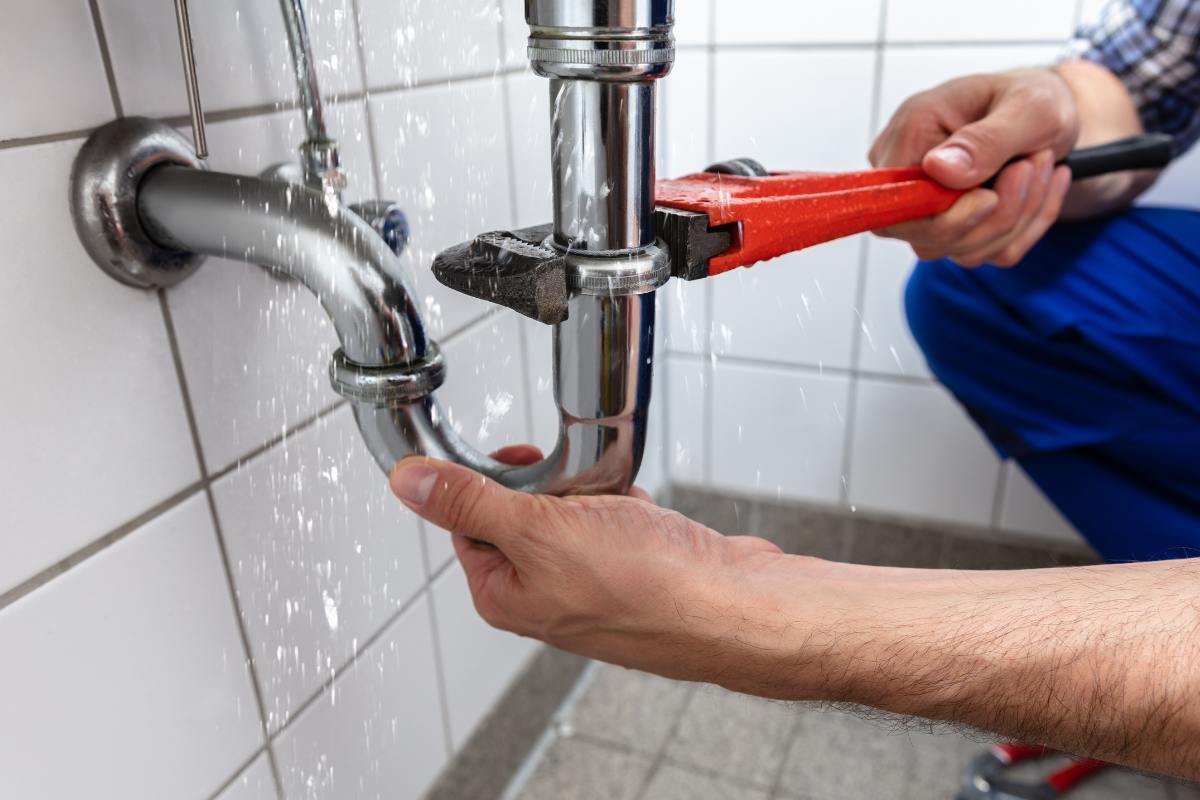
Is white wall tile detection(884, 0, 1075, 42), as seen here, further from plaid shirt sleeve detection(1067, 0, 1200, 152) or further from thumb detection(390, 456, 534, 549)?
thumb detection(390, 456, 534, 549)

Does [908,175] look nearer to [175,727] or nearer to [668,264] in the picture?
[668,264]

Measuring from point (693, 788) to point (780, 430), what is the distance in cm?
39

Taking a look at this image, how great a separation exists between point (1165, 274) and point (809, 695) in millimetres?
514

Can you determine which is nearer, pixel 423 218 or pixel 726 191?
pixel 726 191

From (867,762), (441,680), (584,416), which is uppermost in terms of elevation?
(584,416)

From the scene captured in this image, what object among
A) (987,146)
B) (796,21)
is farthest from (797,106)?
(987,146)

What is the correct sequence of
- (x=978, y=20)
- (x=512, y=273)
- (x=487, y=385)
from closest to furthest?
(x=512, y=273), (x=487, y=385), (x=978, y=20)

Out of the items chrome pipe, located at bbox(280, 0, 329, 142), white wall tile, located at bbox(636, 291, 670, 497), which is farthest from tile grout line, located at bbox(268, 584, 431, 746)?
→ white wall tile, located at bbox(636, 291, 670, 497)

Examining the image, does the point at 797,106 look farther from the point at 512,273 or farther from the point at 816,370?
the point at 512,273

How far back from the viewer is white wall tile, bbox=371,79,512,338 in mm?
510

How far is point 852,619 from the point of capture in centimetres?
40

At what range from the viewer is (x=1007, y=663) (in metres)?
0.37

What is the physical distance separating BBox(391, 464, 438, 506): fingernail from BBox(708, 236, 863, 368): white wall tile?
0.62m

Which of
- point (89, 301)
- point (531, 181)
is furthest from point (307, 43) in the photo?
point (531, 181)
